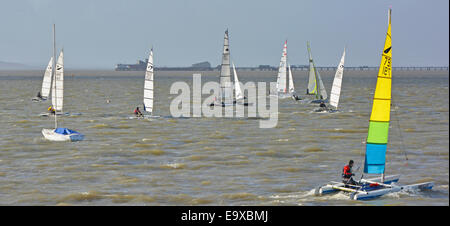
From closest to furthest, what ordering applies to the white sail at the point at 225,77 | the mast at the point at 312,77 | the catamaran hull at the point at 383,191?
the catamaran hull at the point at 383,191 → the white sail at the point at 225,77 → the mast at the point at 312,77

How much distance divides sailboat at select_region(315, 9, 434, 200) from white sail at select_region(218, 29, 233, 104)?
41460mm

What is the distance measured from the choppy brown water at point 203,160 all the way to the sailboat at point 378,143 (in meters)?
0.45

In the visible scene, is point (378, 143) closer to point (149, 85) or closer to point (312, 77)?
point (149, 85)

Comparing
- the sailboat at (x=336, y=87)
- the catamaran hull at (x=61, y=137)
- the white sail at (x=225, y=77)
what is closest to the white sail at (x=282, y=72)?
the white sail at (x=225, y=77)

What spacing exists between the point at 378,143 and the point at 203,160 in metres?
13.1

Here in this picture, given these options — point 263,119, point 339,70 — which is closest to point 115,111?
point 263,119

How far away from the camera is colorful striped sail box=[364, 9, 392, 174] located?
23.0m

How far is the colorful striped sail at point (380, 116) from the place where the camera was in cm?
2297

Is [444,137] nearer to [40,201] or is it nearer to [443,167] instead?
[443,167]

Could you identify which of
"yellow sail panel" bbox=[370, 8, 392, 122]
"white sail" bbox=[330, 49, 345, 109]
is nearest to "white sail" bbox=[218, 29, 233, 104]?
"white sail" bbox=[330, 49, 345, 109]

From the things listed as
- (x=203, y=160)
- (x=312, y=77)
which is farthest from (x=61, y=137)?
(x=312, y=77)

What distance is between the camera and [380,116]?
77.4 ft

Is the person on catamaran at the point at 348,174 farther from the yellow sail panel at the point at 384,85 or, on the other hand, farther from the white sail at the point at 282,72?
the white sail at the point at 282,72

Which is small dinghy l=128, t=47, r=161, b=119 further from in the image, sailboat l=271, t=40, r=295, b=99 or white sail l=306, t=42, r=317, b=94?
sailboat l=271, t=40, r=295, b=99
